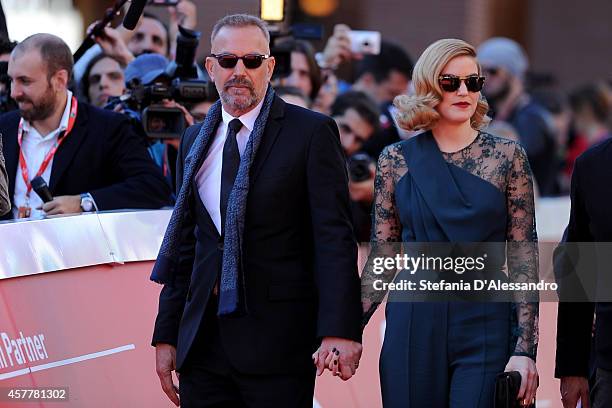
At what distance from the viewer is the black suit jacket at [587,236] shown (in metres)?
5.63

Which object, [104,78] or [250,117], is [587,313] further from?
[104,78]

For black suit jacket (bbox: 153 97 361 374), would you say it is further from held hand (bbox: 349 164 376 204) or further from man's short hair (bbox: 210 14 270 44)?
held hand (bbox: 349 164 376 204)

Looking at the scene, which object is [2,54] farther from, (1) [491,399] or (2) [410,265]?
(1) [491,399]

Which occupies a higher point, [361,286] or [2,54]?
[2,54]

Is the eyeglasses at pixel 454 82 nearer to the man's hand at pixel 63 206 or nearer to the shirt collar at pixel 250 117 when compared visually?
the shirt collar at pixel 250 117

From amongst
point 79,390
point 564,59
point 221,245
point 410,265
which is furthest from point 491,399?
point 564,59

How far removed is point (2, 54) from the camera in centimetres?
862

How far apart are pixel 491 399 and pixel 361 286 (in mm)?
678

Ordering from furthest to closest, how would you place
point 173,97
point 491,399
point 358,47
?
point 358,47, point 173,97, point 491,399

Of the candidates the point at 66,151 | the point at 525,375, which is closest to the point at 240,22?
the point at 525,375

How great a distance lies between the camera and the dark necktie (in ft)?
18.5

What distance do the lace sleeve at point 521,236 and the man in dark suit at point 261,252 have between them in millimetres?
645

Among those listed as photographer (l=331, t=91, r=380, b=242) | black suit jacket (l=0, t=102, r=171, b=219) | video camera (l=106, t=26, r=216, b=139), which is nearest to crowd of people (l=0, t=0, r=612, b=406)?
black suit jacket (l=0, t=102, r=171, b=219)

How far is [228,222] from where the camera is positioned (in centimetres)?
552
